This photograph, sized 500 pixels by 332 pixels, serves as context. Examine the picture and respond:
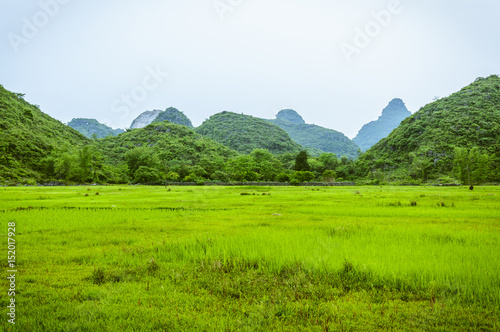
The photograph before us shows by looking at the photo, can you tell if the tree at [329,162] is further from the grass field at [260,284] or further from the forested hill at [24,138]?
the grass field at [260,284]

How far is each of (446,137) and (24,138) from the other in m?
155

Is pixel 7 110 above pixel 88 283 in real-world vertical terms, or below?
above

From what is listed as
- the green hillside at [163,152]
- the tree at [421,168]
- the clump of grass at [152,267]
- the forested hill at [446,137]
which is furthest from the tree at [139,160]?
the clump of grass at [152,267]

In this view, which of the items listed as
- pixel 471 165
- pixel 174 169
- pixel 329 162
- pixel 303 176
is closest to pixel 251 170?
pixel 303 176

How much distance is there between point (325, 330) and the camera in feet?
10.5

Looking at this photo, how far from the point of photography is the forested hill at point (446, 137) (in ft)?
302

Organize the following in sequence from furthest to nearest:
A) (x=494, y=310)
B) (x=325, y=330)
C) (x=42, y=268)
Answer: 1. (x=42, y=268)
2. (x=494, y=310)
3. (x=325, y=330)

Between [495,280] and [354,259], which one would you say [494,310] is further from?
[354,259]

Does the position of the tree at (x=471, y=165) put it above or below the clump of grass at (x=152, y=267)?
above

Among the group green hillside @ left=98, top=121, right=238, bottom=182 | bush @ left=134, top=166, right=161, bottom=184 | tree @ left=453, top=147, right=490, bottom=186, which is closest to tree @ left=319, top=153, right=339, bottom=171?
green hillside @ left=98, top=121, right=238, bottom=182

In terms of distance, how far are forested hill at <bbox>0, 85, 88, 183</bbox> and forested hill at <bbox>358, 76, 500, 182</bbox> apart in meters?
123

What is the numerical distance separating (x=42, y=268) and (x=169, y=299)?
133 inches

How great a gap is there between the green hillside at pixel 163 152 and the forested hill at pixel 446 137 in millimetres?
73645

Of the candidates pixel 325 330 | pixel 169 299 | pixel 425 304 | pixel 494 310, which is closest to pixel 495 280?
pixel 494 310
